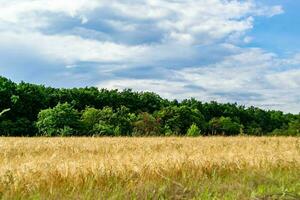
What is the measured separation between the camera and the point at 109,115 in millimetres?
64812

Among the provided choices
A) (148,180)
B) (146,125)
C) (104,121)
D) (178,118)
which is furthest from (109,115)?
(148,180)

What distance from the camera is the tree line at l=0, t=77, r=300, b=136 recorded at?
6246 cm

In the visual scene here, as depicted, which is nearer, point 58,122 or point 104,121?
point 58,122

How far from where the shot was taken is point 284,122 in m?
110

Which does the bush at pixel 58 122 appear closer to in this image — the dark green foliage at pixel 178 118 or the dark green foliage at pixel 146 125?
the dark green foliage at pixel 146 125

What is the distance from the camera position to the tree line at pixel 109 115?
62463mm

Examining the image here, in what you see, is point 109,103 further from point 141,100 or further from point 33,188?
point 33,188

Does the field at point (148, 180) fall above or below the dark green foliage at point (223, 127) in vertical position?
below

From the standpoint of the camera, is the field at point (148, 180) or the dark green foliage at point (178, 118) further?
the dark green foliage at point (178, 118)

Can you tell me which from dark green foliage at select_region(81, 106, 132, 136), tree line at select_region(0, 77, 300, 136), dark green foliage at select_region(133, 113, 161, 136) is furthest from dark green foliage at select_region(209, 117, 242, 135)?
dark green foliage at select_region(81, 106, 132, 136)

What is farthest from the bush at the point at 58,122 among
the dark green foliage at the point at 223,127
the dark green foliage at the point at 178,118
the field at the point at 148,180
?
the field at the point at 148,180

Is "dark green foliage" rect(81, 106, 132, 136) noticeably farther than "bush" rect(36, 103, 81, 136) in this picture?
Yes

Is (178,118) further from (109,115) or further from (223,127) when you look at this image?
(109,115)

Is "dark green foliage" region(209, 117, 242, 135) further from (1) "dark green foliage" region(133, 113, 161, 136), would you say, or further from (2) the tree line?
(1) "dark green foliage" region(133, 113, 161, 136)
